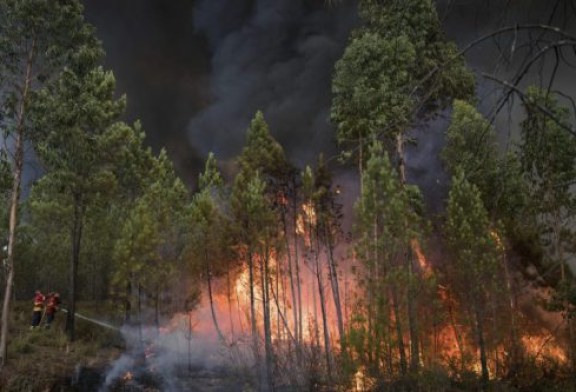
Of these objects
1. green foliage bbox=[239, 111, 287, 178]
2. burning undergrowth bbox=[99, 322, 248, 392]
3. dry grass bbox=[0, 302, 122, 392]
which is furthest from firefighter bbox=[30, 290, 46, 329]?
green foliage bbox=[239, 111, 287, 178]

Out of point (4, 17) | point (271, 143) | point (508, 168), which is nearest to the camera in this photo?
point (508, 168)

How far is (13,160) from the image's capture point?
20.3m

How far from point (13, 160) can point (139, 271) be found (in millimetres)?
12686

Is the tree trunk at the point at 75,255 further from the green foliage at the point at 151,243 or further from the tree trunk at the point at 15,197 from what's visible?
the tree trunk at the point at 15,197

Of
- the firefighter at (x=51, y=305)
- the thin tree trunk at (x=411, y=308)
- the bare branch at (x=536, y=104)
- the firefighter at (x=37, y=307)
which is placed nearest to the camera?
the bare branch at (x=536, y=104)

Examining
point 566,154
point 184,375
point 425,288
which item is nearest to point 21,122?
point 184,375

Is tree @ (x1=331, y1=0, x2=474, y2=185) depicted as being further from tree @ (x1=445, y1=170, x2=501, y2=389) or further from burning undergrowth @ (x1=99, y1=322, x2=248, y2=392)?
burning undergrowth @ (x1=99, y1=322, x2=248, y2=392)

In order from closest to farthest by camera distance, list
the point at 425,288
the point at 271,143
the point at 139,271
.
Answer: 1. the point at 425,288
2. the point at 139,271
3. the point at 271,143

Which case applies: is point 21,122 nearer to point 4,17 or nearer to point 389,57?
point 4,17

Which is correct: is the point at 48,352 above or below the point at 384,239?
below

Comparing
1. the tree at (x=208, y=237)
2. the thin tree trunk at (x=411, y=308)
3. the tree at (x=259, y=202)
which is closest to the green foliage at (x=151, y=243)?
the tree at (x=208, y=237)

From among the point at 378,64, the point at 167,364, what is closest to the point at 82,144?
the point at 167,364

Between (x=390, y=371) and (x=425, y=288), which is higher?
(x=425, y=288)

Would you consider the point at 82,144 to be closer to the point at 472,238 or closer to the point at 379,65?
the point at 379,65
